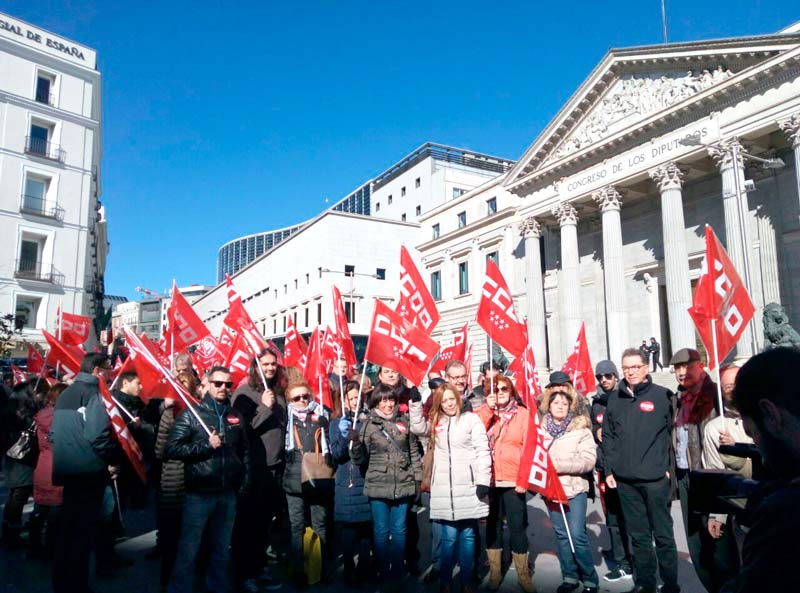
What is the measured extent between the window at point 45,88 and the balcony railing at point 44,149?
2461mm

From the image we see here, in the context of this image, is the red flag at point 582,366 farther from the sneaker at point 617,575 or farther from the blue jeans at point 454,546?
the blue jeans at point 454,546

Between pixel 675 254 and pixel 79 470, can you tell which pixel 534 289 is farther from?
pixel 79 470

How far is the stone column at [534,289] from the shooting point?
30188 millimetres

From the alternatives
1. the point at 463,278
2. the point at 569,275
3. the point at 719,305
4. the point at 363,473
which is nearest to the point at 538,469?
the point at 363,473

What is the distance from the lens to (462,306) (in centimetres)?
4053

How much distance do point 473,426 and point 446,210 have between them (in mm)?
39774

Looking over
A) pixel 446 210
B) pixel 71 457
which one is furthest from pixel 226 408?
pixel 446 210

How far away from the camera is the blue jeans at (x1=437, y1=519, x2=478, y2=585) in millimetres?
5062

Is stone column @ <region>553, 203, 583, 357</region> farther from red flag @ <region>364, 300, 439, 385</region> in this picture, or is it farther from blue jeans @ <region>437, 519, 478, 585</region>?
blue jeans @ <region>437, 519, 478, 585</region>

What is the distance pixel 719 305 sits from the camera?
610 centimetres

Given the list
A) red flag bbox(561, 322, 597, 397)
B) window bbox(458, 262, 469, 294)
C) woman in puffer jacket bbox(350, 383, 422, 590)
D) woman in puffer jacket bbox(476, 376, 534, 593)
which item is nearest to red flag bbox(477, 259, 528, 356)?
woman in puffer jacket bbox(476, 376, 534, 593)

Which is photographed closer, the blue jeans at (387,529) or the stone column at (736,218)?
the blue jeans at (387,529)

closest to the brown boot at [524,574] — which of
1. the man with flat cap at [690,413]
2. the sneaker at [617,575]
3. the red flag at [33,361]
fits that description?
the sneaker at [617,575]

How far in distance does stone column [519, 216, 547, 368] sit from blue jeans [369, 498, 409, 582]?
83.0ft
